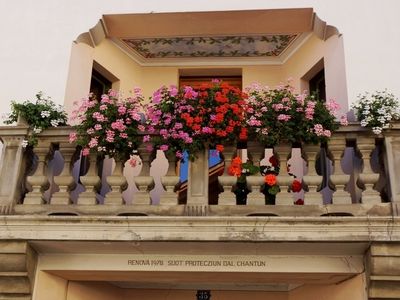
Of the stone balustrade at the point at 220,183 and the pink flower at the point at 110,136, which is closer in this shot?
the stone balustrade at the point at 220,183

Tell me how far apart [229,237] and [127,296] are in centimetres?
281

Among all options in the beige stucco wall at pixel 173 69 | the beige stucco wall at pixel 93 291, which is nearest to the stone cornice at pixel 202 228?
the beige stucco wall at pixel 93 291

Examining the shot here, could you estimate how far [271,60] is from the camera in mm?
7449

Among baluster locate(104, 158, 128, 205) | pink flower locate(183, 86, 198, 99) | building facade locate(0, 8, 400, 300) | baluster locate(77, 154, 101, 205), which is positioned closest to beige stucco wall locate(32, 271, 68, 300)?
building facade locate(0, 8, 400, 300)

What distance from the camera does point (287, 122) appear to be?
4.90 metres

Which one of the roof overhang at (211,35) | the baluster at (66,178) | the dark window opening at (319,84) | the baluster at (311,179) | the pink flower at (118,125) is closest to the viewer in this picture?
the baluster at (311,179)

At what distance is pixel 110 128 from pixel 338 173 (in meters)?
2.13

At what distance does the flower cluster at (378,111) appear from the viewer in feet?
15.9

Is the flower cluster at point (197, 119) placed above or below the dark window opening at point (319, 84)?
below

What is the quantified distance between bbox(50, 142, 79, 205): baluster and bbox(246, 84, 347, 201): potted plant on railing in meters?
1.74

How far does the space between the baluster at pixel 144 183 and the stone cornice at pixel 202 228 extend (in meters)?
0.26

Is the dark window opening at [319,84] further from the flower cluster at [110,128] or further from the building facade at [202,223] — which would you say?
the flower cluster at [110,128]

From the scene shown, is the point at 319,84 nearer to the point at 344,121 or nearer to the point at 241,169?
the point at 344,121

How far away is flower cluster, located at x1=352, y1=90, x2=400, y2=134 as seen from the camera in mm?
4852
